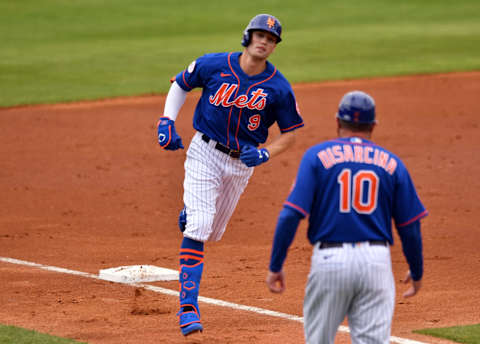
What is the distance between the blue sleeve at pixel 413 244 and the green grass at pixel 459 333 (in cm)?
177

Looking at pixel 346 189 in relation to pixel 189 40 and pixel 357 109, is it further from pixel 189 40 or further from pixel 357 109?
pixel 189 40

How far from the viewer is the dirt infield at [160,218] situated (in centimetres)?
687

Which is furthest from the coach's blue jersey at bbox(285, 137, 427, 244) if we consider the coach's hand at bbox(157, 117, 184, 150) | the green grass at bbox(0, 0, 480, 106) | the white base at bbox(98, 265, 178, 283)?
the green grass at bbox(0, 0, 480, 106)

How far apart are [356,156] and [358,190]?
0.18 metres

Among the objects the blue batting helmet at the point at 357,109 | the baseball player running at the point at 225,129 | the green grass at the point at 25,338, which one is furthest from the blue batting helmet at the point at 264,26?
the green grass at the point at 25,338

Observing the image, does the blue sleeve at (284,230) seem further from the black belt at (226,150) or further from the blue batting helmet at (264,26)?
the blue batting helmet at (264,26)

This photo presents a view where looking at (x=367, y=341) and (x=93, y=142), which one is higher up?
(x=93, y=142)

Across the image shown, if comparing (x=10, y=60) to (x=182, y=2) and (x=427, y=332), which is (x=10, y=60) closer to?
(x=182, y=2)

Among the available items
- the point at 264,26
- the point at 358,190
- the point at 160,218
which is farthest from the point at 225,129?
the point at 160,218

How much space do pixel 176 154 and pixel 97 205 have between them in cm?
329

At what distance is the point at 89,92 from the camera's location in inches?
750

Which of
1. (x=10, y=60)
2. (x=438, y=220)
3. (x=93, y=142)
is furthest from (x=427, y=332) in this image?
(x=10, y=60)

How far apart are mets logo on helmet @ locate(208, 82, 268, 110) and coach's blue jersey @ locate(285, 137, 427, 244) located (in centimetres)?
214

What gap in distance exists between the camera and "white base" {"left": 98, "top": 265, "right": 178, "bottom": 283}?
7.88 metres
